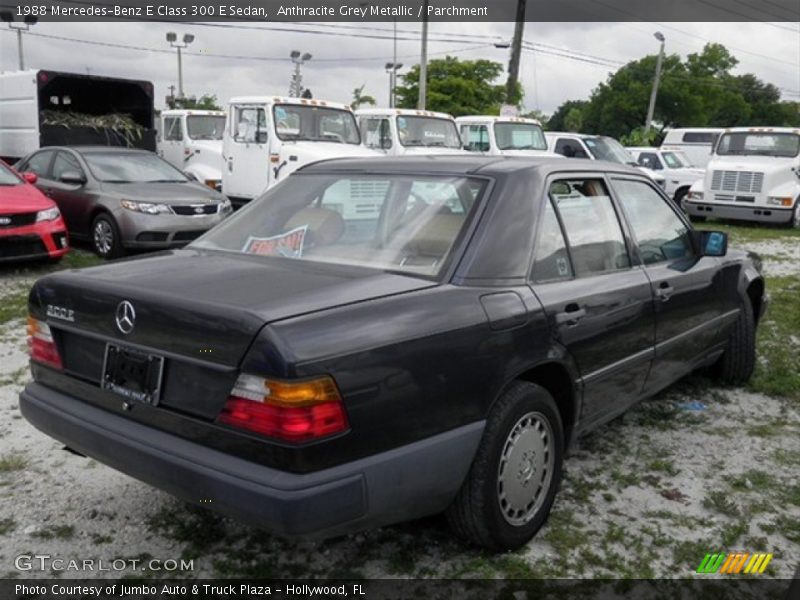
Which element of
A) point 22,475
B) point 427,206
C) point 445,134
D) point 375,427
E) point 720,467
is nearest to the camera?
point 375,427

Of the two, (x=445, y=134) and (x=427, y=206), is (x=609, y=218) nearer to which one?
(x=427, y=206)

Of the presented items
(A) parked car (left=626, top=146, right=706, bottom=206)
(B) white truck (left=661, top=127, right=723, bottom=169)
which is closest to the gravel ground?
(A) parked car (left=626, top=146, right=706, bottom=206)

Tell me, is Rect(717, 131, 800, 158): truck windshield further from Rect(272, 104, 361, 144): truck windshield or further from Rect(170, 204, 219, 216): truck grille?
Rect(170, 204, 219, 216): truck grille

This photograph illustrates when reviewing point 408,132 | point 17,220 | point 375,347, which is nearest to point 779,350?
point 375,347

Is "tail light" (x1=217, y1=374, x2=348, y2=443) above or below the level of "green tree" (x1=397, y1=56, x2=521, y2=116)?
below

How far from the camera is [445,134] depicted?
15.0 meters

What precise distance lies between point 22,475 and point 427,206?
2.42 meters

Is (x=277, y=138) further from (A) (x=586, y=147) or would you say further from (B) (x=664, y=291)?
(B) (x=664, y=291)

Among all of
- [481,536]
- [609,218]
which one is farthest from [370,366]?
[609,218]

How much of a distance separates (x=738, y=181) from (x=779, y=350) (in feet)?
37.1

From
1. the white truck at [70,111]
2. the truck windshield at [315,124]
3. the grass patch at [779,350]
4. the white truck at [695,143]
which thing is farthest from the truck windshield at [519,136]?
Answer: the white truck at [695,143]

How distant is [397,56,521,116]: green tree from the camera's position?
53094 mm

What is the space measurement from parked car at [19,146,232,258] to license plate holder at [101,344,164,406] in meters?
6.43

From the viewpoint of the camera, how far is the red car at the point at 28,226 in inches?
309
